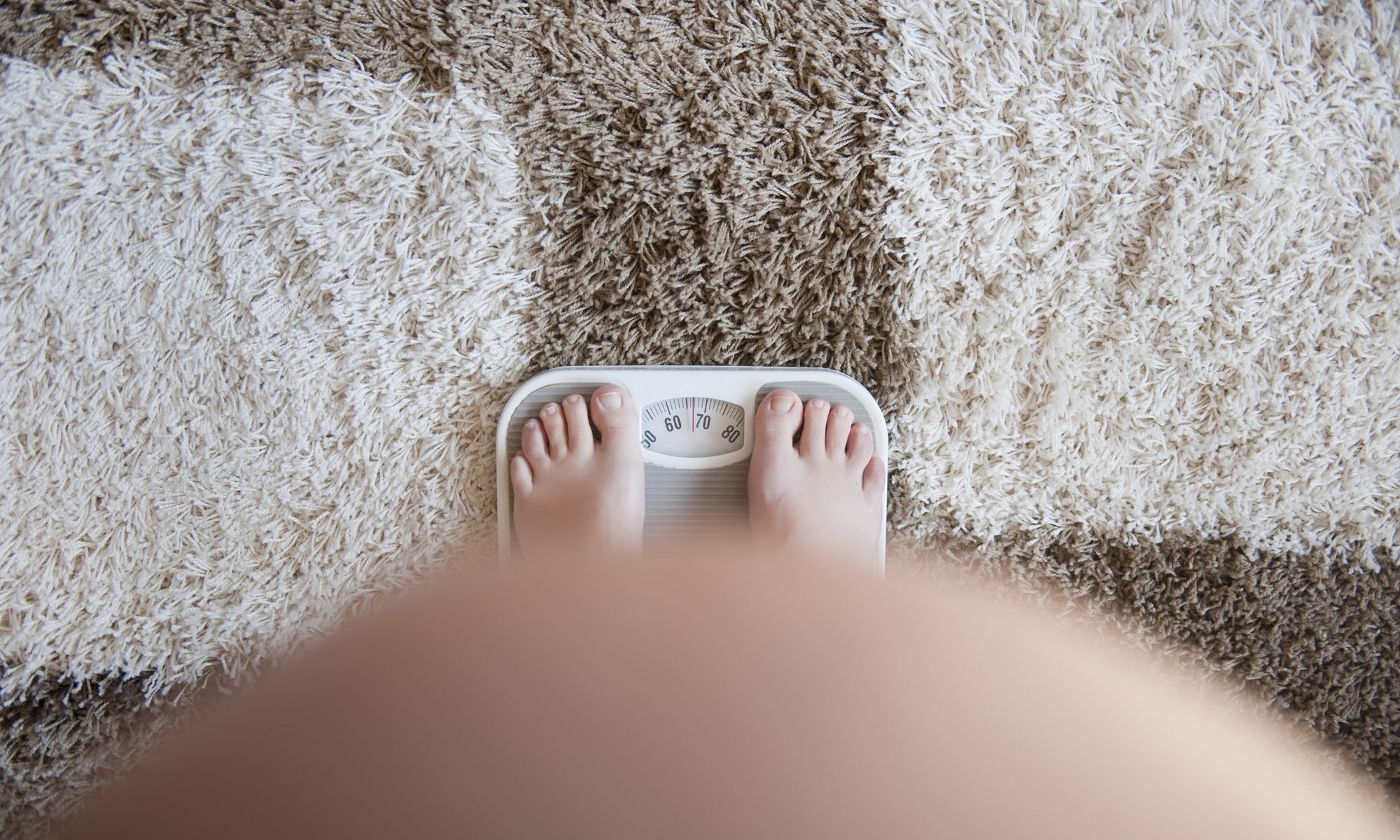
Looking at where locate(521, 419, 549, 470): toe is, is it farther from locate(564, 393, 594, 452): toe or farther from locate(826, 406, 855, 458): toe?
locate(826, 406, 855, 458): toe

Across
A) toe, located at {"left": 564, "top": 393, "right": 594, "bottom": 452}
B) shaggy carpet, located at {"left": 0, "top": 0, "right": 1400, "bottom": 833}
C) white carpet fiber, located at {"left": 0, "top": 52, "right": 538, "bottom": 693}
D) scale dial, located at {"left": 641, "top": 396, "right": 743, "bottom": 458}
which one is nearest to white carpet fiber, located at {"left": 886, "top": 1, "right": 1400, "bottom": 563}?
shaggy carpet, located at {"left": 0, "top": 0, "right": 1400, "bottom": 833}

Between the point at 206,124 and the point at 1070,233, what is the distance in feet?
2.43

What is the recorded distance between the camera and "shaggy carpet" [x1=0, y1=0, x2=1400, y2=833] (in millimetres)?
700

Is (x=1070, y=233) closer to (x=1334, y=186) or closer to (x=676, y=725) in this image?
(x=1334, y=186)

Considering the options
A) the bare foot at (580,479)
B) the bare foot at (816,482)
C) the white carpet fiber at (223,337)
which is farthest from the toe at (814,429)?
the white carpet fiber at (223,337)

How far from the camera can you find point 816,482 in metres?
0.69

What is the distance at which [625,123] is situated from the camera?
2.32 feet

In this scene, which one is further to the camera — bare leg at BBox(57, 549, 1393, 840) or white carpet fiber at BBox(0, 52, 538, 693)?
white carpet fiber at BBox(0, 52, 538, 693)

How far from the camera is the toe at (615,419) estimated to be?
70 centimetres

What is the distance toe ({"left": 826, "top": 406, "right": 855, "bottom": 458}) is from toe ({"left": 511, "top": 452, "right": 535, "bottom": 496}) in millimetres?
253

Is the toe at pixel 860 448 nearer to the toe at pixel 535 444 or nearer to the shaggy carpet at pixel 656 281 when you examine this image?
the shaggy carpet at pixel 656 281

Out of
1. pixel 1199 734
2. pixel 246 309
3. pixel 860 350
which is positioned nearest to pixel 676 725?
pixel 1199 734

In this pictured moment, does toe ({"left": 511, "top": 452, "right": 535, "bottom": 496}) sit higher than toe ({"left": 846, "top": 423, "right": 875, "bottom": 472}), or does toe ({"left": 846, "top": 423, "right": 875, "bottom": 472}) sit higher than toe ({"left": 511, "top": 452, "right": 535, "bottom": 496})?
toe ({"left": 846, "top": 423, "right": 875, "bottom": 472})

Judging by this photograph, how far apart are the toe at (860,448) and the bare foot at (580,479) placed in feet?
0.58
